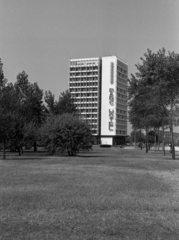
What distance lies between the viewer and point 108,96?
169 meters

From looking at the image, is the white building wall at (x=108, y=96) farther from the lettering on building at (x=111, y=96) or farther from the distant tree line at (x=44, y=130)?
the distant tree line at (x=44, y=130)

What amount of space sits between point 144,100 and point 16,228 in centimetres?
3504

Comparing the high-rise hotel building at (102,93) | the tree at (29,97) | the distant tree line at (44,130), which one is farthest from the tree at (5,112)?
the high-rise hotel building at (102,93)

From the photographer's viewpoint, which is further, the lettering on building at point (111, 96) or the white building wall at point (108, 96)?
the lettering on building at point (111, 96)

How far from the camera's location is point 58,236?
6.76 metres

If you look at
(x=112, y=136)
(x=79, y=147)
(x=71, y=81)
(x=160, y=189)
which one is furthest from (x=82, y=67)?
(x=160, y=189)

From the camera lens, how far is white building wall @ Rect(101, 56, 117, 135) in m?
169

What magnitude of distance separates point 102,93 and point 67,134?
129509 mm

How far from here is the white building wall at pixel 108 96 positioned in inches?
6639

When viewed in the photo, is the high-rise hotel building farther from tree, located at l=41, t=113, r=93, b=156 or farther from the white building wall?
tree, located at l=41, t=113, r=93, b=156

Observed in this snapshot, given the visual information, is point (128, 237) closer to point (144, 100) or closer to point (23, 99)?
point (144, 100)

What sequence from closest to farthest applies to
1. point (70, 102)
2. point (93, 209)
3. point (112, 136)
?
point (93, 209)
point (70, 102)
point (112, 136)

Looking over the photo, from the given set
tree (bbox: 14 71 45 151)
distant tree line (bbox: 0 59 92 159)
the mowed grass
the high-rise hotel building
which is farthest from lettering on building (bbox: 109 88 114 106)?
the mowed grass

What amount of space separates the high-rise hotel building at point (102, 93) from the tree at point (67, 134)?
123453mm
